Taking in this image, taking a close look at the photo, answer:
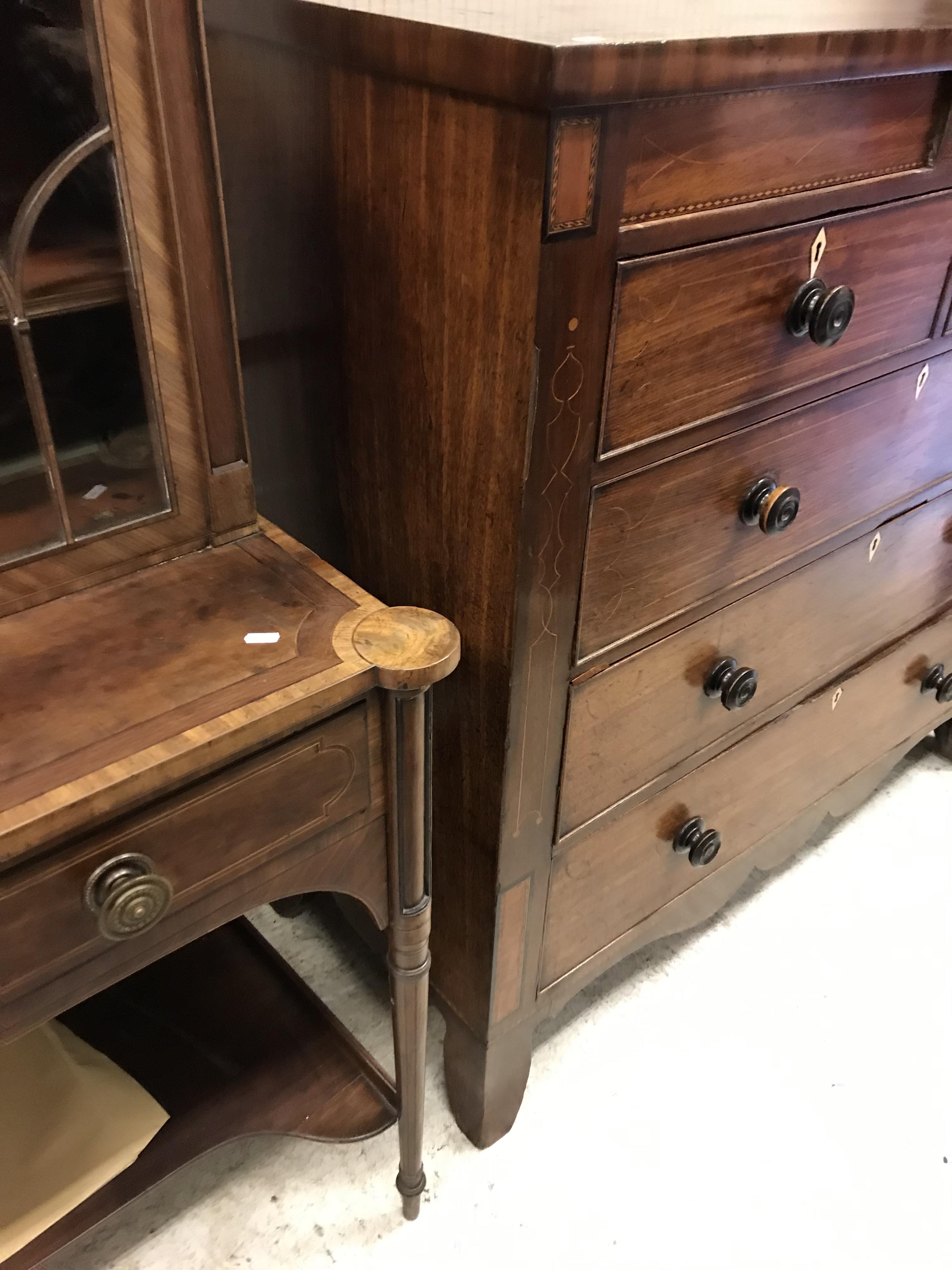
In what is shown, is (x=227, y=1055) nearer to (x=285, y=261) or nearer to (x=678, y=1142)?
(x=678, y=1142)

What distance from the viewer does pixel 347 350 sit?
0.85 meters

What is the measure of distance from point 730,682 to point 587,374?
45cm

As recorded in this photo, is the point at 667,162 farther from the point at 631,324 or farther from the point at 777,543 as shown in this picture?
the point at 777,543

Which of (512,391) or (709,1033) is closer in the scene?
(512,391)

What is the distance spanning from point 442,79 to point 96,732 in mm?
472

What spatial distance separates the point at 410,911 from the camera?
2.79ft

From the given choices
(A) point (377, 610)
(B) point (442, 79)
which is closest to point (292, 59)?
(B) point (442, 79)

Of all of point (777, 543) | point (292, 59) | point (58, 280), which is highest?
point (292, 59)

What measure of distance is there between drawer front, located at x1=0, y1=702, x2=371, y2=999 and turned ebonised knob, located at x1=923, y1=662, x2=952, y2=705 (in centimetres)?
104

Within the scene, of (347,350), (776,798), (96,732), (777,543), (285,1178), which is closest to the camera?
(96,732)

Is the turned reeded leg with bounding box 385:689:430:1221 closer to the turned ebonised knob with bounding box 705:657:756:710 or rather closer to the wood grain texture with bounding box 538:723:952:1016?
the wood grain texture with bounding box 538:723:952:1016

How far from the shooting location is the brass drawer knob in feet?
2.02

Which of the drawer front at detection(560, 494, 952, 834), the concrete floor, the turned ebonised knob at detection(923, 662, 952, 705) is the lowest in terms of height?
the concrete floor

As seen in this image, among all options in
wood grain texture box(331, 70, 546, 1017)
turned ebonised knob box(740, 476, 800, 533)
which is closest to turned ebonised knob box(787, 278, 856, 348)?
turned ebonised knob box(740, 476, 800, 533)
